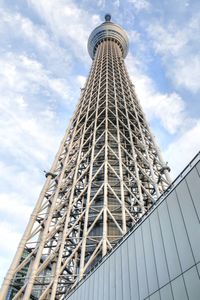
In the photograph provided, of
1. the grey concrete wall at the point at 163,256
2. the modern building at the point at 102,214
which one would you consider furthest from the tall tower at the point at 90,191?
the grey concrete wall at the point at 163,256

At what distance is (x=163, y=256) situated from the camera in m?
12.0

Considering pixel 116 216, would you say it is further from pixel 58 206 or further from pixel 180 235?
pixel 180 235

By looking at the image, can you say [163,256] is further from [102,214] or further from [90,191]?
[90,191]

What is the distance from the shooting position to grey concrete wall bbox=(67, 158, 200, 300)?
10625mm

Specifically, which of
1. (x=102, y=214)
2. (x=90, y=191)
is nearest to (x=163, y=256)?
(x=102, y=214)

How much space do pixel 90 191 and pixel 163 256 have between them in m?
21.6

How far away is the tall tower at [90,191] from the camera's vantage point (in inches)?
1022

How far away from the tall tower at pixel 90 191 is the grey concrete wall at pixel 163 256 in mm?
9390

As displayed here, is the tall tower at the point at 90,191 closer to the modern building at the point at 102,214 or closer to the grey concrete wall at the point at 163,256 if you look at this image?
the modern building at the point at 102,214

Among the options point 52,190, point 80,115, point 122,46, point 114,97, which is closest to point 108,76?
point 114,97

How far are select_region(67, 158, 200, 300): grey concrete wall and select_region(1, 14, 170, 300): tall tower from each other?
939 cm

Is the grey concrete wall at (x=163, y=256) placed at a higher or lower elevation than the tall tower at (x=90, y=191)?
lower

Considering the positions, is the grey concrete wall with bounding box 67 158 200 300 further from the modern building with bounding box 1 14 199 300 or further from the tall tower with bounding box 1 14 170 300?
the tall tower with bounding box 1 14 170 300

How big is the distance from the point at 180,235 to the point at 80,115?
39816mm
